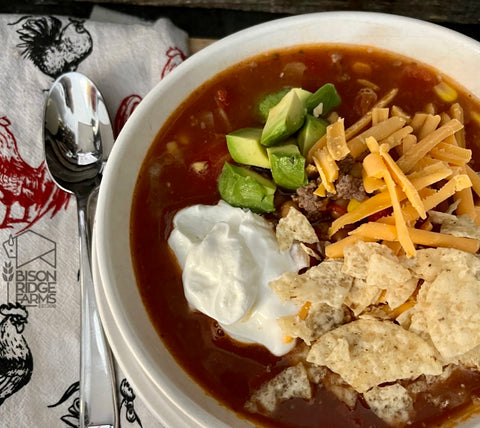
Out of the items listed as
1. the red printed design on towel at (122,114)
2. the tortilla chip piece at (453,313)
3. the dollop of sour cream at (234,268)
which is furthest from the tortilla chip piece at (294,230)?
Result: the red printed design on towel at (122,114)

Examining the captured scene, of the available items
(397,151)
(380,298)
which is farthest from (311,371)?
(397,151)

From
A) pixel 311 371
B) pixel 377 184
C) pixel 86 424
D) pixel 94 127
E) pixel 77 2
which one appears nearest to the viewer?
pixel 377 184

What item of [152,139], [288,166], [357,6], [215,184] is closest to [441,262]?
[288,166]

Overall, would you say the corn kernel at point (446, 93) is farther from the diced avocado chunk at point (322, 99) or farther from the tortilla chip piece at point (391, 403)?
the tortilla chip piece at point (391, 403)

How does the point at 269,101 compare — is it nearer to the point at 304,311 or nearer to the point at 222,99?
the point at 222,99

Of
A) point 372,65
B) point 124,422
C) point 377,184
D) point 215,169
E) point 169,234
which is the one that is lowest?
point 124,422

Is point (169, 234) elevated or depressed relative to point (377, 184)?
depressed

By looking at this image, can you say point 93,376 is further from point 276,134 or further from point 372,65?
point 372,65
